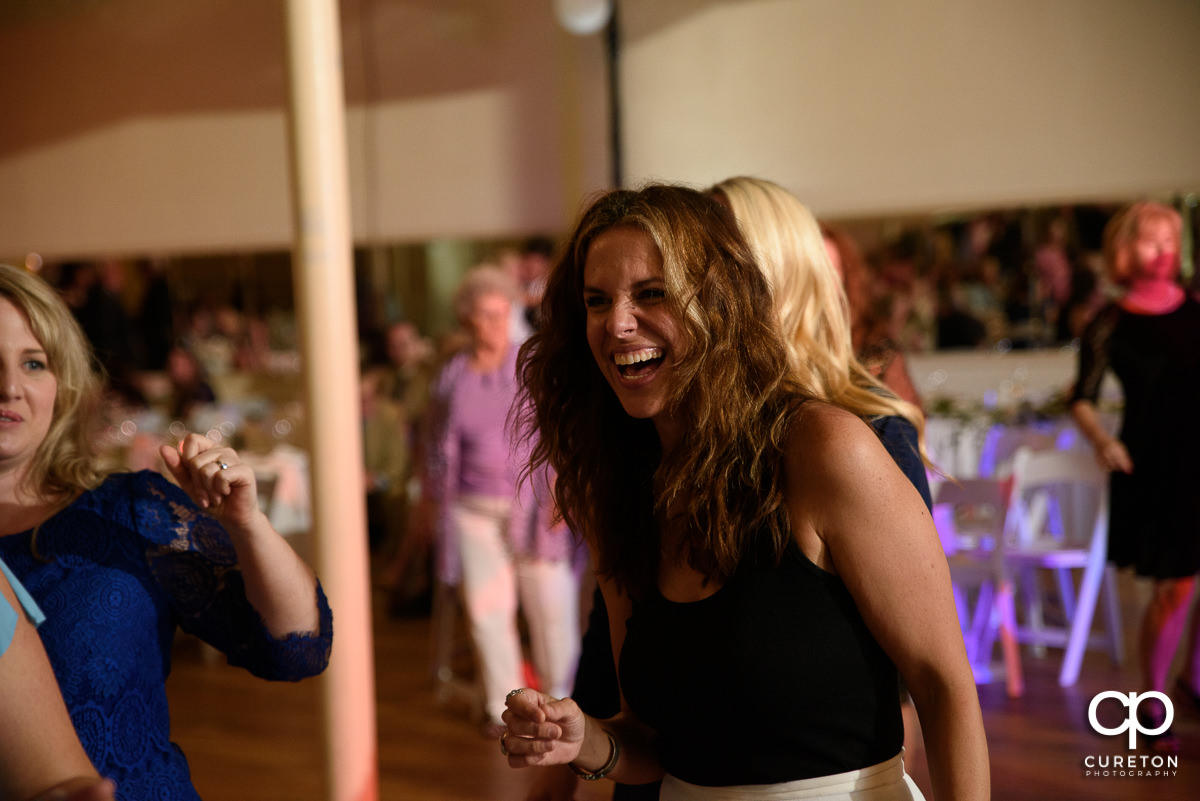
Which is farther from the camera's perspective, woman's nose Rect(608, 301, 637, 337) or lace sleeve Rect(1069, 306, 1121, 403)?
lace sleeve Rect(1069, 306, 1121, 403)

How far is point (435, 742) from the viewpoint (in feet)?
12.7

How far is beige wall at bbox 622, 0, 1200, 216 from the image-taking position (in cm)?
559

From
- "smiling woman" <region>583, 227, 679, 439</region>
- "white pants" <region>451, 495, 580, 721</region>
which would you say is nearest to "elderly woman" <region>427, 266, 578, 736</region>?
"white pants" <region>451, 495, 580, 721</region>

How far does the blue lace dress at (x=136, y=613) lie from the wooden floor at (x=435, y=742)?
74.2 inches

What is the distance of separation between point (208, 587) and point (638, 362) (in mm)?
760

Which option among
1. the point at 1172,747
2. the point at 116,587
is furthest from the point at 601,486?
the point at 1172,747

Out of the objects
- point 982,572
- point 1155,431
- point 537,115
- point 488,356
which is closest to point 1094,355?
point 1155,431

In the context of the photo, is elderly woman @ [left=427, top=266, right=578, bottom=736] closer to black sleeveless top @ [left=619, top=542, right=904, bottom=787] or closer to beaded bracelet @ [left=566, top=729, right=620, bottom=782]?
beaded bracelet @ [left=566, top=729, right=620, bottom=782]

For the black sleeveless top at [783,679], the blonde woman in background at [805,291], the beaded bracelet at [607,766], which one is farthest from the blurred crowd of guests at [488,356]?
the beaded bracelet at [607,766]

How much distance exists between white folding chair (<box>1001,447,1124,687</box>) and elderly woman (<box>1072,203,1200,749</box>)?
0.30m

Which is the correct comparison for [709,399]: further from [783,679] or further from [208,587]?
[208,587]

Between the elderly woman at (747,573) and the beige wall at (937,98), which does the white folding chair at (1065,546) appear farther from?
the elderly woman at (747,573)

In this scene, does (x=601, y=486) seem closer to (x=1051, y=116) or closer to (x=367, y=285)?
(x=1051, y=116)

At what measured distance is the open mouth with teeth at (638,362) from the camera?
1335 mm
